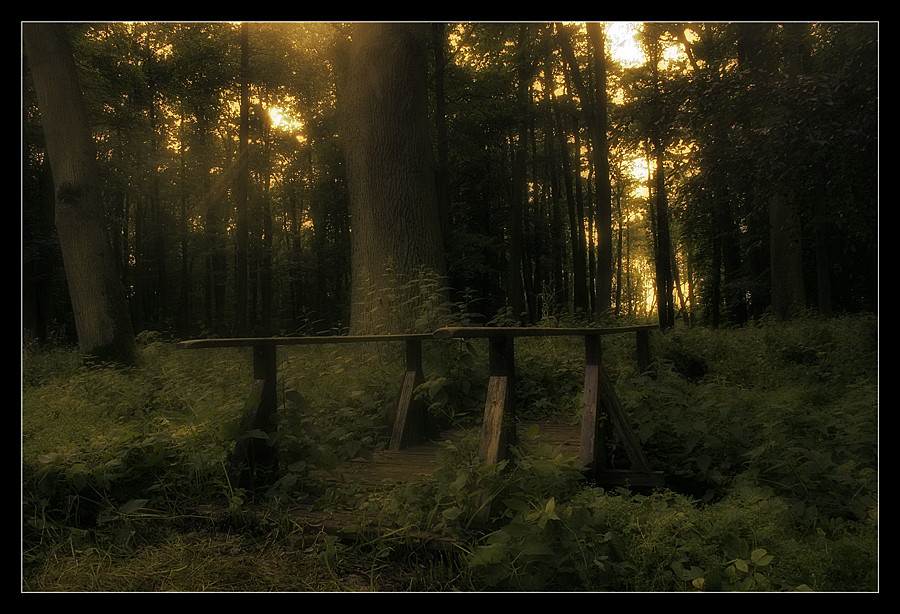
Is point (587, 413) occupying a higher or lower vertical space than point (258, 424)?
lower

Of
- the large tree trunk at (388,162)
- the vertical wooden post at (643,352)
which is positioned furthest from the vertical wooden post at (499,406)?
the vertical wooden post at (643,352)

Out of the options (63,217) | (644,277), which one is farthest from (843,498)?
(644,277)

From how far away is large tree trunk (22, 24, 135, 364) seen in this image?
9.52m

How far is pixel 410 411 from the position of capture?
5160 mm

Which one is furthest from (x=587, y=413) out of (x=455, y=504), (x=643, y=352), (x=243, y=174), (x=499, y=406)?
(x=243, y=174)

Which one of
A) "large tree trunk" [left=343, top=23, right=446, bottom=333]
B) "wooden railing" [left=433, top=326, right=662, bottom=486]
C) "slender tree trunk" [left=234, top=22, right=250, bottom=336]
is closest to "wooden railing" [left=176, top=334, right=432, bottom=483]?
"wooden railing" [left=433, top=326, right=662, bottom=486]

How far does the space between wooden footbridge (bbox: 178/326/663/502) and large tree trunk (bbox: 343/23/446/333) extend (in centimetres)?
280

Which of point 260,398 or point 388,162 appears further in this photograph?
point 388,162

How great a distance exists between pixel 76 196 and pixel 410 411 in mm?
7797

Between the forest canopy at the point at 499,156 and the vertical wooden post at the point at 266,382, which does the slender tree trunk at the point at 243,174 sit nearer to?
the forest canopy at the point at 499,156

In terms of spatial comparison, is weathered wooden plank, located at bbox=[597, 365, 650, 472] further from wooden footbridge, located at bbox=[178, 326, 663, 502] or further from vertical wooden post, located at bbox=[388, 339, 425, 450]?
vertical wooden post, located at bbox=[388, 339, 425, 450]

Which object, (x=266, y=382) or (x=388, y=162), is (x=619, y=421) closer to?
(x=266, y=382)

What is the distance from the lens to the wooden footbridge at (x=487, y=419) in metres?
3.31

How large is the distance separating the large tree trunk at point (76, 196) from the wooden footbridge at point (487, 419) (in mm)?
6819
